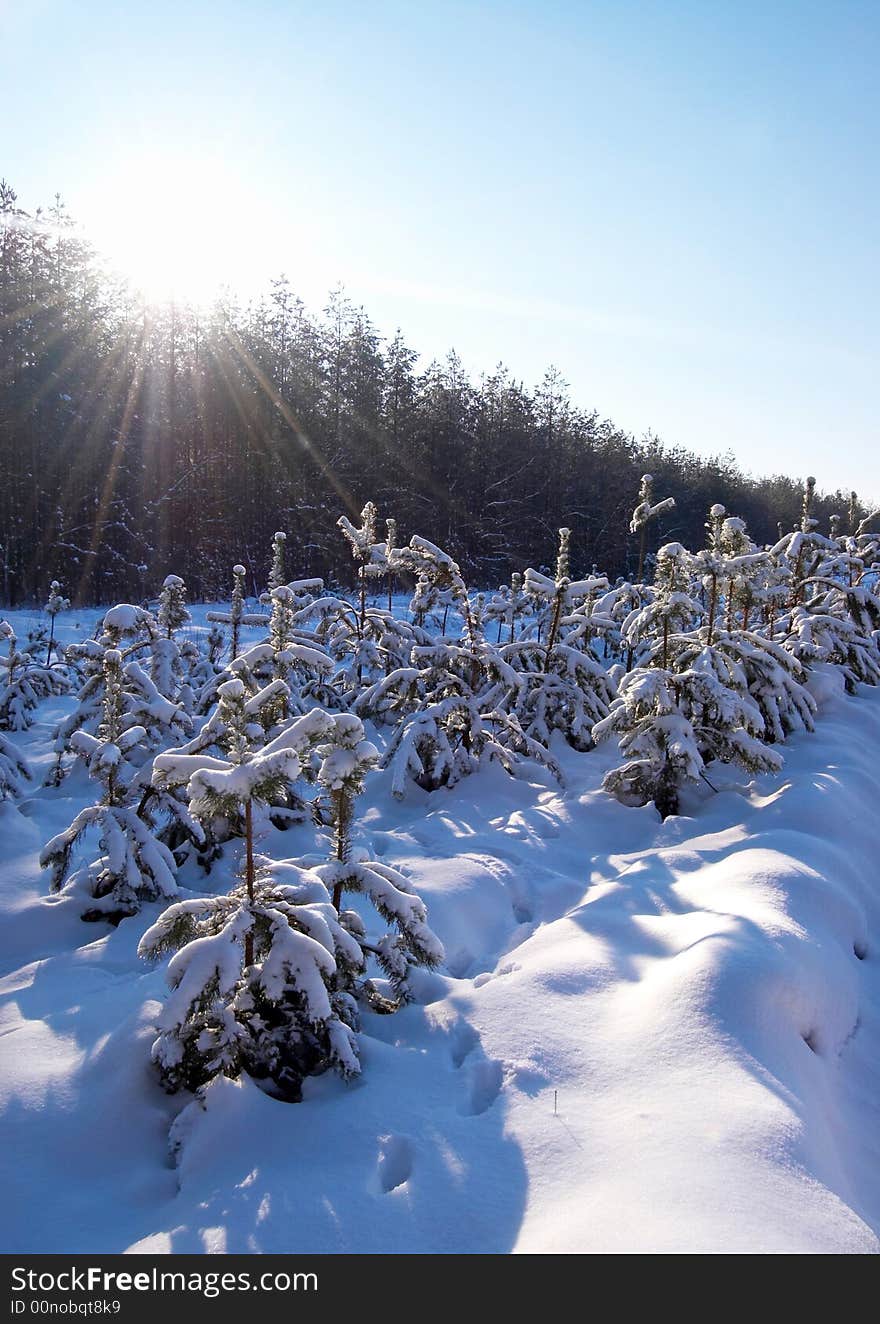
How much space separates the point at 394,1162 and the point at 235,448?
27.7 metres

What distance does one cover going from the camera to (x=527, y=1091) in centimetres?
279

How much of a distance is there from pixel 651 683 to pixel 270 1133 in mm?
4304

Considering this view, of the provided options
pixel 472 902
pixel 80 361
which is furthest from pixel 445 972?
pixel 80 361

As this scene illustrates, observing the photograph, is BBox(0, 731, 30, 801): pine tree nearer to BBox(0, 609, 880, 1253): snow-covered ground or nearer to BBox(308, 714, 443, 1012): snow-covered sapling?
BBox(0, 609, 880, 1253): snow-covered ground

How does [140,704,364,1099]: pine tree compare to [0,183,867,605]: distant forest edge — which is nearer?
[140,704,364,1099]: pine tree

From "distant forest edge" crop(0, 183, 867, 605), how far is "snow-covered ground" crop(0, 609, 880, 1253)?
66.3 ft

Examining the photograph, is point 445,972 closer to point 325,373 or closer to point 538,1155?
point 538,1155

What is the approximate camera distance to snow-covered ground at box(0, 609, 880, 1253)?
2.18 meters

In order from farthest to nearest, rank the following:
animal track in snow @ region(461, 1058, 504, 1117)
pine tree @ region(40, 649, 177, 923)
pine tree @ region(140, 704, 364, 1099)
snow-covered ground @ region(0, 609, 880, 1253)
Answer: pine tree @ region(40, 649, 177, 923), animal track in snow @ region(461, 1058, 504, 1117), pine tree @ region(140, 704, 364, 1099), snow-covered ground @ region(0, 609, 880, 1253)

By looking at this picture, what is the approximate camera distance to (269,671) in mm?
6750

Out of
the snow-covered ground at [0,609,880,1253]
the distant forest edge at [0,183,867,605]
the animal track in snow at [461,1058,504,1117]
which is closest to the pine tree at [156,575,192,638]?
the snow-covered ground at [0,609,880,1253]

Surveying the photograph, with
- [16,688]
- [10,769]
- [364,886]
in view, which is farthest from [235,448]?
[364,886]

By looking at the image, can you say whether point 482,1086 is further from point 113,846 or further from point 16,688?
point 16,688

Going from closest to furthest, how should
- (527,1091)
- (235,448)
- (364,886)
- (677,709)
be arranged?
(527,1091) < (364,886) < (677,709) < (235,448)
